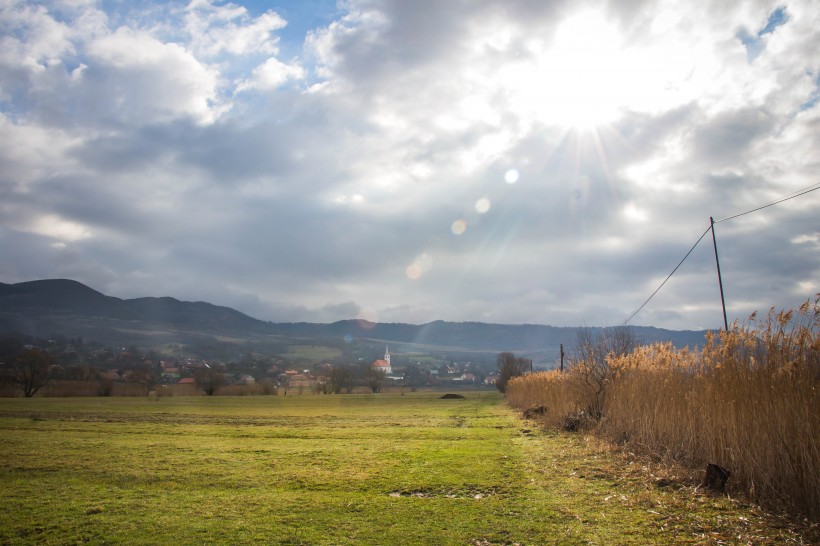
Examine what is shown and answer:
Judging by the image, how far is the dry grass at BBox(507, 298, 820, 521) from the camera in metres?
6.32

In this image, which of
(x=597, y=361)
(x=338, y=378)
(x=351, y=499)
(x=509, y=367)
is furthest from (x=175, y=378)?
(x=351, y=499)

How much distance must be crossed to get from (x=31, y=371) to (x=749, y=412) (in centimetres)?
7948

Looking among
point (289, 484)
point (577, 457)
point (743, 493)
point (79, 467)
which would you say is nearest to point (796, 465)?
point (743, 493)

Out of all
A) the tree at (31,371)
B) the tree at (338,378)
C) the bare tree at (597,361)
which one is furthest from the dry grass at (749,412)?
the tree at (338,378)

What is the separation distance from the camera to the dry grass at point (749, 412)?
249 inches

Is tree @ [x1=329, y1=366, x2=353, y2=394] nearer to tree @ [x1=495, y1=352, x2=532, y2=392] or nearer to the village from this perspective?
the village

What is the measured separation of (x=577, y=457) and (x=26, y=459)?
43.8ft

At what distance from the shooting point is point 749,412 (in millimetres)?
7512

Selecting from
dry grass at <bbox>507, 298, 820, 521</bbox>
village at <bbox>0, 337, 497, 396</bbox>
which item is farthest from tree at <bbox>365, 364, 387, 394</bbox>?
dry grass at <bbox>507, 298, 820, 521</bbox>

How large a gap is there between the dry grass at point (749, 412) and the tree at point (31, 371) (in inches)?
3005

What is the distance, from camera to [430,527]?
6.16 metres

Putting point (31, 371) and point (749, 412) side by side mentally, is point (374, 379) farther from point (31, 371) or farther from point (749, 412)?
point (749, 412)

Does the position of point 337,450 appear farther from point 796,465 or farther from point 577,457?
point 796,465

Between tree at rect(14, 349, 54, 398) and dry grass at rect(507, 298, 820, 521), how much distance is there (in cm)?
7632
